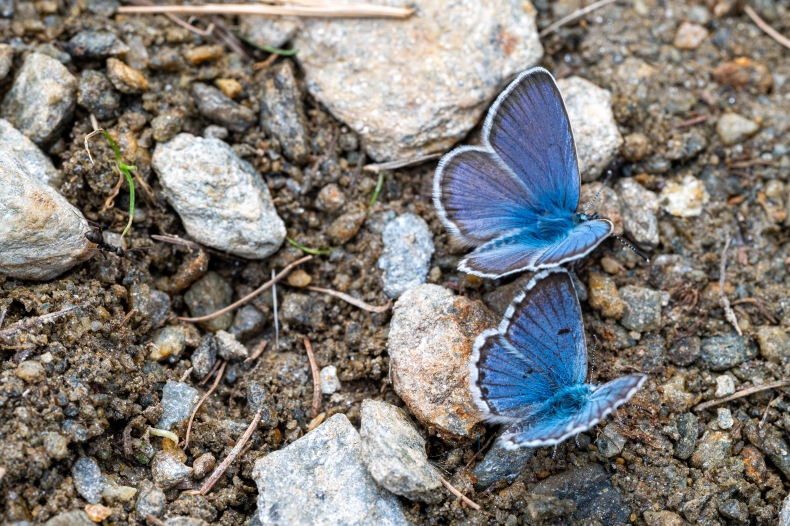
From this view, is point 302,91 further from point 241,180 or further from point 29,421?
point 29,421

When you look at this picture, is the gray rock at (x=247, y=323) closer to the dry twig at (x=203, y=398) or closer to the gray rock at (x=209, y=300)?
the gray rock at (x=209, y=300)

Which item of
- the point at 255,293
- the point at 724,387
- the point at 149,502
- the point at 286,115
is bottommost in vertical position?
the point at 724,387

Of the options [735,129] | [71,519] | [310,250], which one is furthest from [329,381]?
[735,129]

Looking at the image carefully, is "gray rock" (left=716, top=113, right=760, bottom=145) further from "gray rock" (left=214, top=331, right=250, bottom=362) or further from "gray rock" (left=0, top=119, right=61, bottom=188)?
"gray rock" (left=0, top=119, right=61, bottom=188)

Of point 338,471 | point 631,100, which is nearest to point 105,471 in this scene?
point 338,471

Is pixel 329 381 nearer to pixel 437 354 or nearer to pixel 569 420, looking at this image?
pixel 437 354

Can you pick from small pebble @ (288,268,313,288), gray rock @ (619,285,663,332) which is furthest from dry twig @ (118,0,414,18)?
gray rock @ (619,285,663,332)
